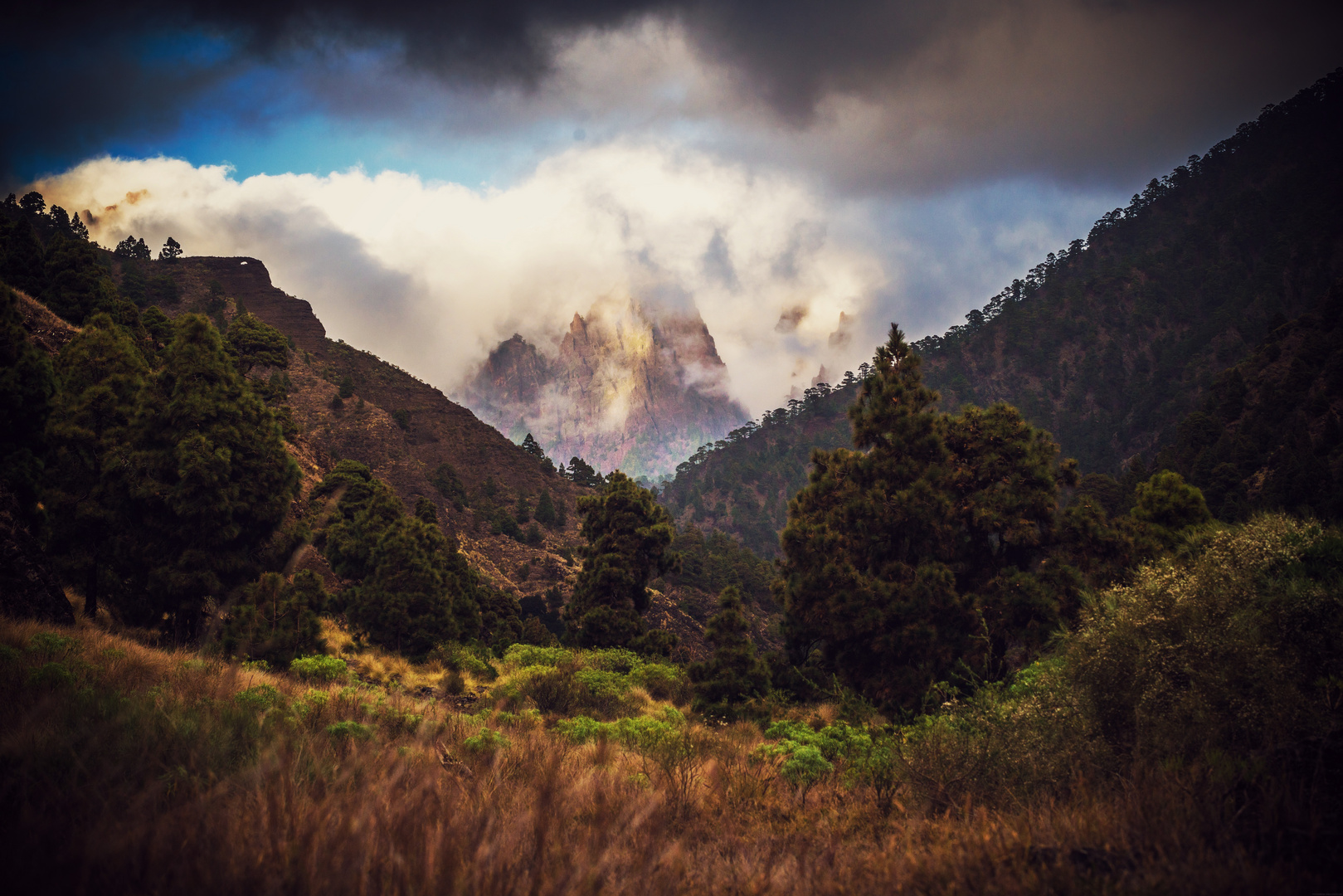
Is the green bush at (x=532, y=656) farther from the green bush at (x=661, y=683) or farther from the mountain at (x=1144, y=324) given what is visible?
the mountain at (x=1144, y=324)

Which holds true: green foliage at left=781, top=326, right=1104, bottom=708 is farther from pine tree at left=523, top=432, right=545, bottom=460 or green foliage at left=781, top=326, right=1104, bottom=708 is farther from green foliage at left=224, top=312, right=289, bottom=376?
pine tree at left=523, top=432, right=545, bottom=460

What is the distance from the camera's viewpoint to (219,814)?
3490 millimetres

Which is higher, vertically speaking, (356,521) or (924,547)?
(356,521)

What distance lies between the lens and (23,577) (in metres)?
9.46

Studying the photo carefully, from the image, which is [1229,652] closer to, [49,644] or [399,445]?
[49,644]

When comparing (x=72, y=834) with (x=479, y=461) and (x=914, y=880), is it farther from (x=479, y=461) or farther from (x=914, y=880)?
(x=479, y=461)

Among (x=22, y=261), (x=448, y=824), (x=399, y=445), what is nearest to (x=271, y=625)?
(x=448, y=824)

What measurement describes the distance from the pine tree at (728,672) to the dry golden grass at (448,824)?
14.1 meters

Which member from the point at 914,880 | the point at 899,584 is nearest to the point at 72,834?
the point at 914,880

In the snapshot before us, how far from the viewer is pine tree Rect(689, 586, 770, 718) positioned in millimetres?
19828

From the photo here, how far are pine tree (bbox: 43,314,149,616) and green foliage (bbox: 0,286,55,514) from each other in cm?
34

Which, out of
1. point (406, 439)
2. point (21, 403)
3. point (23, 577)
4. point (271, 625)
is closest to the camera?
point (23, 577)

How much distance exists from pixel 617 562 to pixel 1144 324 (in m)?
144

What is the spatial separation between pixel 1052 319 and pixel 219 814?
532ft
